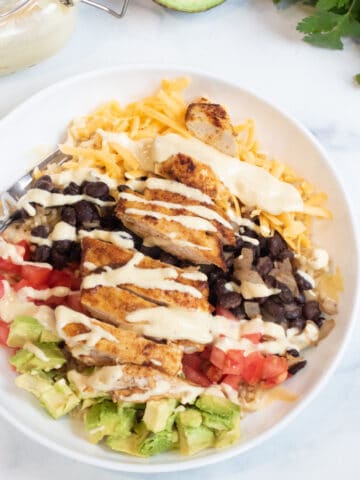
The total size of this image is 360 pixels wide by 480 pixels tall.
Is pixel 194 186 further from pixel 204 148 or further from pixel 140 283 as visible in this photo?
pixel 140 283

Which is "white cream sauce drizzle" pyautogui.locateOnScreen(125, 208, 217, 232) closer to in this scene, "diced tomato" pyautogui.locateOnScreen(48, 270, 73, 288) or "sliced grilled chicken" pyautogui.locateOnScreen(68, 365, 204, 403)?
"diced tomato" pyautogui.locateOnScreen(48, 270, 73, 288)

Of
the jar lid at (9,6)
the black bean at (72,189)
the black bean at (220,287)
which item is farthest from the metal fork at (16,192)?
the black bean at (220,287)

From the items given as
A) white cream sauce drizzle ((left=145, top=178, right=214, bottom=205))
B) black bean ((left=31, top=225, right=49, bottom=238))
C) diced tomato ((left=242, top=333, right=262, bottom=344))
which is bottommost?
black bean ((left=31, top=225, right=49, bottom=238))

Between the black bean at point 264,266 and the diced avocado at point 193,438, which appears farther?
the black bean at point 264,266

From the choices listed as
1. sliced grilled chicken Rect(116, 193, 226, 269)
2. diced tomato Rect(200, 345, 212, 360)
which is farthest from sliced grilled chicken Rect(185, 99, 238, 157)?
diced tomato Rect(200, 345, 212, 360)

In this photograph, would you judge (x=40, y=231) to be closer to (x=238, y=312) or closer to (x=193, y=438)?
(x=238, y=312)

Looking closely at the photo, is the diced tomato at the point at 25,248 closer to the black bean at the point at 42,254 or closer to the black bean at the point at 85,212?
the black bean at the point at 42,254

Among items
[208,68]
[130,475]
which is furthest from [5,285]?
[208,68]
